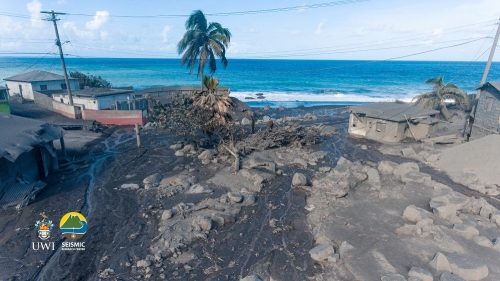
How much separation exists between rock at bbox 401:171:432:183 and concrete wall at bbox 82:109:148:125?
23200 millimetres

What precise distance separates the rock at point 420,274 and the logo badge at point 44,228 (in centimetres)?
1281

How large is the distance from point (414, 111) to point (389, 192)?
44.8 feet

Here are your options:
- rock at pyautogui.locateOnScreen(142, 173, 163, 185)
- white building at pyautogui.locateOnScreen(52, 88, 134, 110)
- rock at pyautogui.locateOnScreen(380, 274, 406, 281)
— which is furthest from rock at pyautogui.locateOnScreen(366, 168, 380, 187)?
white building at pyautogui.locateOnScreen(52, 88, 134, 110)

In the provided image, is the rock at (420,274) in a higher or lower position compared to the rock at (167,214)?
higher

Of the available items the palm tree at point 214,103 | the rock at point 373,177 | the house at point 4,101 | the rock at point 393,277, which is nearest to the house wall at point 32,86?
the house at point 4,101

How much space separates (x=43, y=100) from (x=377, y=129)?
114 feet

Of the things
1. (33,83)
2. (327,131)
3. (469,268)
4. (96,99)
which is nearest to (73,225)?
(469,268)

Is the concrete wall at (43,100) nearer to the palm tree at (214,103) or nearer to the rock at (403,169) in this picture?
the palm tree at (214,103)

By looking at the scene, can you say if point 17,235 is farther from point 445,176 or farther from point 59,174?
point 445,176

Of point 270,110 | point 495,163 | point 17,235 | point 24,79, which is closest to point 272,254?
point 17,235

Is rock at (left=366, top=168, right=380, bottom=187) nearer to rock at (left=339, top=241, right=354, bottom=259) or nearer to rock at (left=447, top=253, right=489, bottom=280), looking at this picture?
rock at (left=339, top=241, right=354, bottom=259)

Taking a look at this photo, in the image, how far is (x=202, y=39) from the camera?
102ft

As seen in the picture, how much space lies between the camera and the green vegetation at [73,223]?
40.5 feet

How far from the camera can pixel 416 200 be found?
14.4 m
